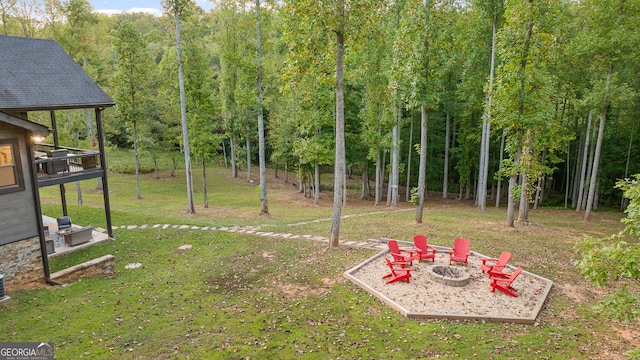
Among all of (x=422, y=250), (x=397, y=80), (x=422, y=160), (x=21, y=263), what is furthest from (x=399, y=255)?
(x=21, y=263)

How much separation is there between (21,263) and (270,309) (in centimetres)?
827

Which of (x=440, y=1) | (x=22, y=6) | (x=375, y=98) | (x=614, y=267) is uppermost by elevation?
(x=22, y=6)

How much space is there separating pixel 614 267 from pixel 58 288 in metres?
14.0

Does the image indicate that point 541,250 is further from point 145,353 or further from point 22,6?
point 22,6

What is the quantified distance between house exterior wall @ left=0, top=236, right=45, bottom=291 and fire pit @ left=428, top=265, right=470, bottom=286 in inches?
497

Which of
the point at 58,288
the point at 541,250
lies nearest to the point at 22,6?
the point at 58,288

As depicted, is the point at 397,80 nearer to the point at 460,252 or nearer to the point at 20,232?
the point at 460,252

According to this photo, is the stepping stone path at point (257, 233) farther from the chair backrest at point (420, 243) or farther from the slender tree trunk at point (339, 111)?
the chair backrest at point (420, 243)

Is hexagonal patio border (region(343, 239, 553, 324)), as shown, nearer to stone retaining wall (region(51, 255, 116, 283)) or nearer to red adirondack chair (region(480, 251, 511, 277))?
red adirondack chair (region(480, 251, 511, 277))

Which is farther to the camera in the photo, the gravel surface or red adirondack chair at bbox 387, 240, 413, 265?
red adirondack chair at bbox 387, 240, 413, 265

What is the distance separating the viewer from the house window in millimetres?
11047

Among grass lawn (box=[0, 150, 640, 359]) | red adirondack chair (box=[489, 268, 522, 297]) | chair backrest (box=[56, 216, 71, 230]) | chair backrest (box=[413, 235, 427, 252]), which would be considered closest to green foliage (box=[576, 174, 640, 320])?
grass lawn (box=[0, 150, 640, 359])

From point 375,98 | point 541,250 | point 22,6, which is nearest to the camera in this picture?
point 541,250

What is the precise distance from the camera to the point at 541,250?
14.7 m
